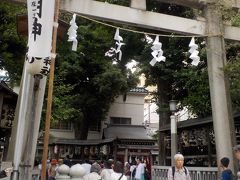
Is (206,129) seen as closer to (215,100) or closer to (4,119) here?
(215,100)

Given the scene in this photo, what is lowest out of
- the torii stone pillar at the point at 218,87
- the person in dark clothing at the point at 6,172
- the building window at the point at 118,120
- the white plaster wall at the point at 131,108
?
the person in dark clothing at the point at 6,172

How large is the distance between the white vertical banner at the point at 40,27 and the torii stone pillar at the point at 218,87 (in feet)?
18.7

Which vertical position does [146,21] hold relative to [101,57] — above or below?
below

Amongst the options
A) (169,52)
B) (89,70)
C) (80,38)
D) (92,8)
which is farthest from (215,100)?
(89,70)

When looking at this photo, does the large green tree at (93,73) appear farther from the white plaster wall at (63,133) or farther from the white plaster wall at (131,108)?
the white plaster wall at (131,108)

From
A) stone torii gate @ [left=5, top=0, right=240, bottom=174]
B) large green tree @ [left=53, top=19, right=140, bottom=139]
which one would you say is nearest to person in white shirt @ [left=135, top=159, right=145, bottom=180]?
large green tree @ [left=53, top=19, right=140, bottom=139]

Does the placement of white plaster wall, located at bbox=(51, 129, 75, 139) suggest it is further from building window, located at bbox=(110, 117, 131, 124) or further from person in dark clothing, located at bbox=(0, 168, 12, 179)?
person in dark clothing, located at bbox=(0, 168, 12, 179)

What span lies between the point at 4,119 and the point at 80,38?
7777mm

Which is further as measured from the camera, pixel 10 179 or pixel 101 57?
pixel 101 57

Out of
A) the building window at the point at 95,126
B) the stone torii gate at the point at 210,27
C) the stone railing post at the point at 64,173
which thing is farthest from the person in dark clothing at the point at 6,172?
the building window at the point at 95,126

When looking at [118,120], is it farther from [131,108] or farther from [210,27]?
[210,27]

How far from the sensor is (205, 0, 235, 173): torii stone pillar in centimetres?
960

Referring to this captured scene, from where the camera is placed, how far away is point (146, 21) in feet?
32.5

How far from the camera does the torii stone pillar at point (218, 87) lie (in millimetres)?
9602
